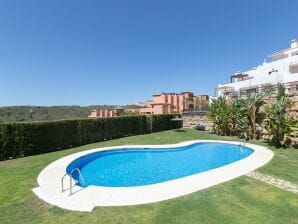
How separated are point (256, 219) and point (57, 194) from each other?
6018 millimetres

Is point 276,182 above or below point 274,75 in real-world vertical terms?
below

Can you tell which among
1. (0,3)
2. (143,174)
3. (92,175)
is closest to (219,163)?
(143,174)

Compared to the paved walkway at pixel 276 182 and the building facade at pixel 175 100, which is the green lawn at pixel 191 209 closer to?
the paved walkway at pixel 276 182

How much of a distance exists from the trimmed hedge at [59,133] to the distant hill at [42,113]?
23.7 metres

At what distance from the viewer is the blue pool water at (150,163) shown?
983cm

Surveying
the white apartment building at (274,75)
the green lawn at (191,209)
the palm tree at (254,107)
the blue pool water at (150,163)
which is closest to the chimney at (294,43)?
the white apartment building at (274,75)

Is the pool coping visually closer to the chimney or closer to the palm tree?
the palm tree

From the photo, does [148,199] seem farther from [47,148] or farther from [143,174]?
[47,148]

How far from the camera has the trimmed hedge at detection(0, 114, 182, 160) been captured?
12.9m

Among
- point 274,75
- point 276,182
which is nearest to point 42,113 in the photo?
point 274,75

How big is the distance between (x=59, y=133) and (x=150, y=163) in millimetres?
8082

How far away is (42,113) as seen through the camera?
204 feet

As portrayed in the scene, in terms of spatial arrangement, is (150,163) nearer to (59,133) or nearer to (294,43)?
(59,133)

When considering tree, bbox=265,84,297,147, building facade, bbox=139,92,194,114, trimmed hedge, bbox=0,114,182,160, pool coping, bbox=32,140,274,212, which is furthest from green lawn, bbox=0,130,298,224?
building facade, bbox=139,92,194,114
